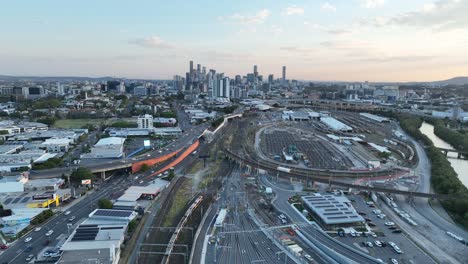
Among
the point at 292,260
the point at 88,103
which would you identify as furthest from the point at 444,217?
the point at 88,103

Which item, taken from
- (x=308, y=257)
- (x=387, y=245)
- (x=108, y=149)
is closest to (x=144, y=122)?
(x=108, y=149)

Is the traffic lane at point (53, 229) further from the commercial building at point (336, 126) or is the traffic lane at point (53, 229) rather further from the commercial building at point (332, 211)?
the commercial building at point (336, 126)

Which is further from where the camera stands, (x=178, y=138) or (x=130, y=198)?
(x=178, y=138)

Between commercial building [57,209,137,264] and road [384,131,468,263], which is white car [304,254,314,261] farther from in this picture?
commercial building [57,209,137,264]

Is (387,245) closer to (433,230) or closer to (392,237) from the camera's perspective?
(392,237)

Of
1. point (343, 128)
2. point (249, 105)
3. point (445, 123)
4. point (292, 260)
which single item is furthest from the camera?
point (249, 105)

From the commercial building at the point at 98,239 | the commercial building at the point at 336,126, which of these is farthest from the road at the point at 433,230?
the commercial building at the point at 336,126

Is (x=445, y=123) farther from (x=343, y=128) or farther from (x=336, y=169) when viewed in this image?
(x=336, y=169)
